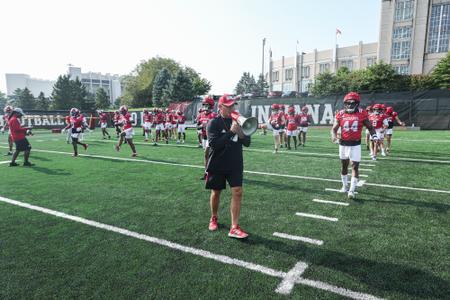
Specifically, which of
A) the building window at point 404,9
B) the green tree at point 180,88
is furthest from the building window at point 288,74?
the green tree at point 180,88

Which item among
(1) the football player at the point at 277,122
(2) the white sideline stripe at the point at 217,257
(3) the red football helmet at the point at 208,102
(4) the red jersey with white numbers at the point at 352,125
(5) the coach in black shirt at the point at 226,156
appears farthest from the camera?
(1) the football player at the point at 277,122

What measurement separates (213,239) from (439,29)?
68684 mm

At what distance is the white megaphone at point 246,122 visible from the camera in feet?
13.0

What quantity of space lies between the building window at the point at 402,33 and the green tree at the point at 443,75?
68.9 ft

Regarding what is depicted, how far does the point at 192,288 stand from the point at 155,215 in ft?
8.17

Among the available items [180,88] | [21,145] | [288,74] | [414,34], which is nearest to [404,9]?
[414,34]

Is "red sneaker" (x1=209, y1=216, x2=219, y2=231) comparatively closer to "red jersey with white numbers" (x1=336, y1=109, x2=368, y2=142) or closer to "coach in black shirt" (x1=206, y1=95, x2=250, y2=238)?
"coach in black shirt" (x1=206, y1=95, x2=250, y2=238)

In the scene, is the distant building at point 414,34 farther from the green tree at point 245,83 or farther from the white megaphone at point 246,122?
the white megaphone at point 246,122

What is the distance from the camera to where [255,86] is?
289ft

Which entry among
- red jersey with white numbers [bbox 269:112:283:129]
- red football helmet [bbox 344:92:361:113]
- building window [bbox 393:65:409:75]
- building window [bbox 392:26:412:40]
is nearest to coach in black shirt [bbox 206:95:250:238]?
red football helmet [bbox 344:92:361:113]

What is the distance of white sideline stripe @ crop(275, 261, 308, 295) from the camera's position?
3104 mm

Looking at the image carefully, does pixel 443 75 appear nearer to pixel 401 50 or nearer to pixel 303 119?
pixel 401 50

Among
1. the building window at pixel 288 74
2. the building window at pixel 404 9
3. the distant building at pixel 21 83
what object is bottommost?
the building window at pixel 288 74

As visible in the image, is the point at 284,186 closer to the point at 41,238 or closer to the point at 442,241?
the point at 442,241
